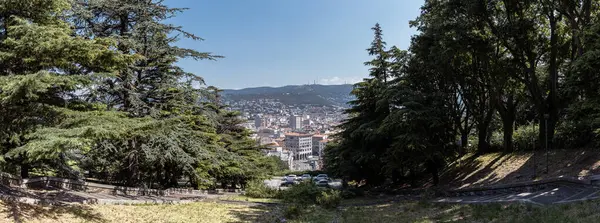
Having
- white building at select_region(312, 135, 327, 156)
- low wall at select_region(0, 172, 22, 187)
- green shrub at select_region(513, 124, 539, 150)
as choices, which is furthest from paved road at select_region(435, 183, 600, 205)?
white building at select_region(312, 135, 327, 156)

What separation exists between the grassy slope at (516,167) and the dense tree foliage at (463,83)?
89cm

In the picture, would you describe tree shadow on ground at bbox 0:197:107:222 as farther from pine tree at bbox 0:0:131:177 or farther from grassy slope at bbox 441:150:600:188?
grassy slope at bbox 441:150:600:188

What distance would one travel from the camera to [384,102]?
2005cm

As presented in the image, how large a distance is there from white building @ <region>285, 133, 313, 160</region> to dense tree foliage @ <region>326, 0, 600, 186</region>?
14444 cm

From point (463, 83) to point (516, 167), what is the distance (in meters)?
5.68

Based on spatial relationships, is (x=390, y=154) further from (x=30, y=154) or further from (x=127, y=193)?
(x=30, y=154)

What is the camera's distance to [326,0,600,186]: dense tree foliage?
53.7ft

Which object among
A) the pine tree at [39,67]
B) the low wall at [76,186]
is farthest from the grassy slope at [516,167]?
the pine tree at [39,67]

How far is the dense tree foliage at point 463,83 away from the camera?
16.4 m

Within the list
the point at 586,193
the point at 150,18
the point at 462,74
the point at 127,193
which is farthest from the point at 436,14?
the point at 127,193

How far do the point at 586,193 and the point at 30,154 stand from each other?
14.7 m

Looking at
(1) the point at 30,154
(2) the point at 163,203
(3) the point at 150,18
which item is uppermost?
(3) the point at 150,18

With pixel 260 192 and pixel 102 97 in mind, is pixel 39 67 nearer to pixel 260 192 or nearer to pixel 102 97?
pixel 102 97

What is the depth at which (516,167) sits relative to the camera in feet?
58.0
